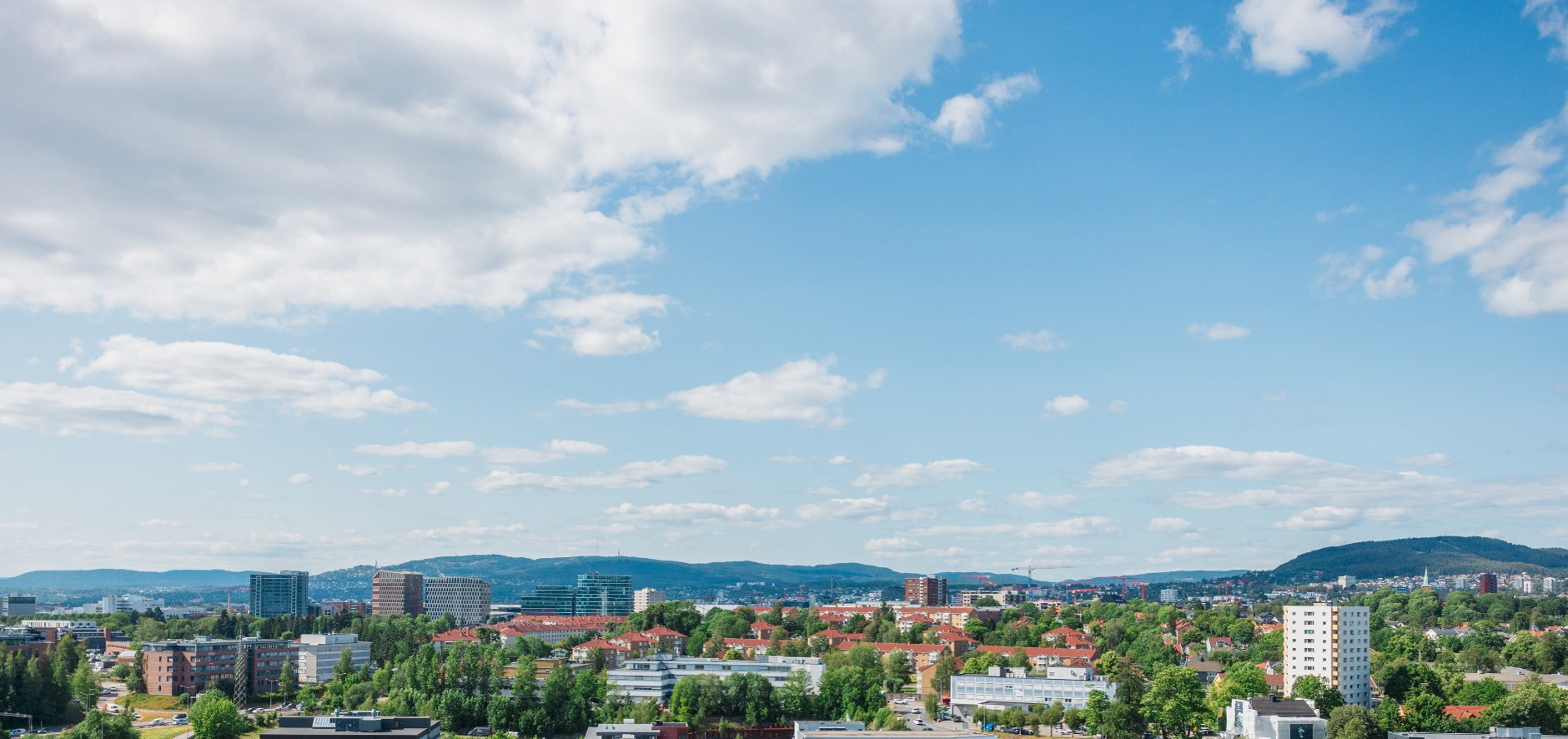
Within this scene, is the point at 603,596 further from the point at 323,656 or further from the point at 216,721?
the point at 216,721

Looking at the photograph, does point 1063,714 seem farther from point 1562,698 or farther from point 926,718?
point 1562,698

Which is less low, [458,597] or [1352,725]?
[1352,725]

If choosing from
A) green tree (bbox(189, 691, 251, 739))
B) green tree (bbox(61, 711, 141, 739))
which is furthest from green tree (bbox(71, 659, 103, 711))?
green tree (bbox(61, 711, 141, 739))

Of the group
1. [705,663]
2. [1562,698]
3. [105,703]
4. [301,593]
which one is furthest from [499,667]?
[301,593]

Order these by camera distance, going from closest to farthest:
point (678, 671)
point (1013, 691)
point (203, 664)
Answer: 1. point (1013, 691)
2. point (678, 671)
3. point (203, 664)

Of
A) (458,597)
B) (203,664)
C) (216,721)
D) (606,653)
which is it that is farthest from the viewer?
(458,597)

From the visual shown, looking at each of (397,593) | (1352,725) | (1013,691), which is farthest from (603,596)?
(1352,725)
